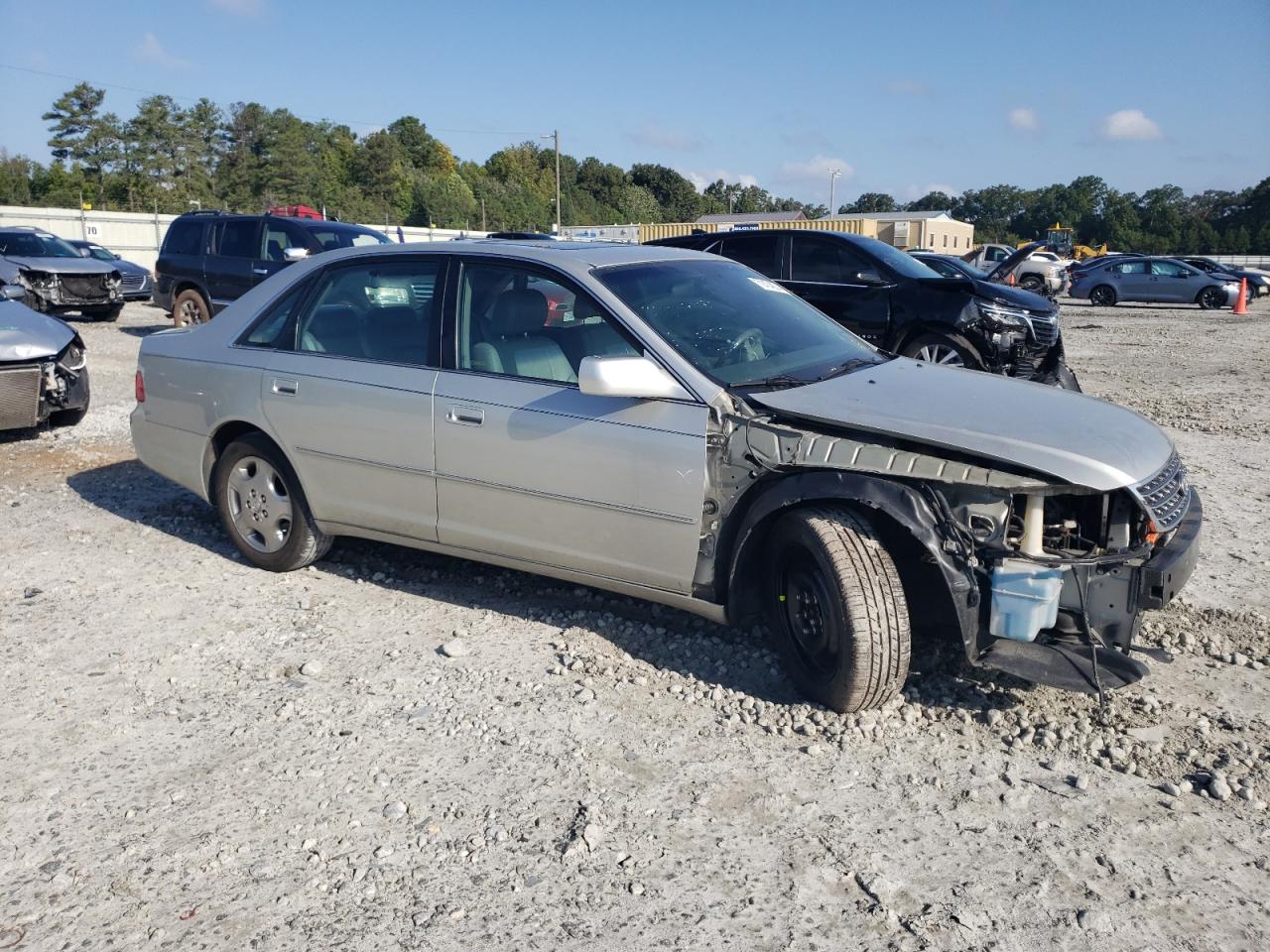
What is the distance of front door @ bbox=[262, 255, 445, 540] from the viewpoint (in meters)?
4.64

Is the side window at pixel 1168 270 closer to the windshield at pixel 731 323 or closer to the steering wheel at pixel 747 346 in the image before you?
the windshield at pixel 731 323

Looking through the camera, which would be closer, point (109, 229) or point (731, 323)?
point (731, 323)

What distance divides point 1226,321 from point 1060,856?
24148 millimetres

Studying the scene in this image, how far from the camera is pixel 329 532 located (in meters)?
5.12

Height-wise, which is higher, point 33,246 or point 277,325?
point 33,246

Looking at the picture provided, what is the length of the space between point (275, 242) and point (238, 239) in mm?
674

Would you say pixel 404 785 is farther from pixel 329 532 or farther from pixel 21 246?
pixel 21 246

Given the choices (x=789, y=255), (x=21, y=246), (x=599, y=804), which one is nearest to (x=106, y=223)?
(x=21, y=246)

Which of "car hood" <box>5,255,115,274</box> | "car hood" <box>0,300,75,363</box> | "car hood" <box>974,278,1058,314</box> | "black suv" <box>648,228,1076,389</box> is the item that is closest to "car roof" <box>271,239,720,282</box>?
"car hood" <box>0,300,75,363</box>

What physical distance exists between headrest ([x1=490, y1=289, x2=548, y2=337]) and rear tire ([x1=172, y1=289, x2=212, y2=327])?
11802mm

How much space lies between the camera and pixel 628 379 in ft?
12.5

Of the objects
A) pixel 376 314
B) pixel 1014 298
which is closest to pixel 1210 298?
pixel 1014 298

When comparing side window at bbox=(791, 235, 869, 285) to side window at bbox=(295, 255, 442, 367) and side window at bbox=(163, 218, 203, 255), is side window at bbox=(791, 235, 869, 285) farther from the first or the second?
side window at bbox=(163, 218, 203, 255)

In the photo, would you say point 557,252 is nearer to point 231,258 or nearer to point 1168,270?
point 231,258
